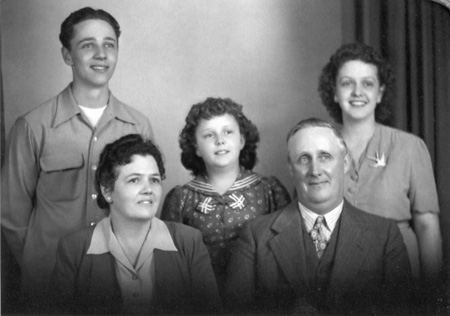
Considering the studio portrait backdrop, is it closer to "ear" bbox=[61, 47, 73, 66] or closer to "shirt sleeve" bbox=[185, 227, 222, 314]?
"ear" bbox=[61, 47, 73, 66]

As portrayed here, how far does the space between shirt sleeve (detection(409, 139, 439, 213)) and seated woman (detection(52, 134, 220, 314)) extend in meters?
0.83

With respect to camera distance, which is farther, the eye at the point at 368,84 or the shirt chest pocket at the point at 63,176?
the eye at the point at 368,84

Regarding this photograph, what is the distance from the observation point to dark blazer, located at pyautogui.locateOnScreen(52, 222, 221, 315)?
257 cm

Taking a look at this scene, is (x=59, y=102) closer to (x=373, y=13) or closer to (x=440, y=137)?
(x=373, y=13)

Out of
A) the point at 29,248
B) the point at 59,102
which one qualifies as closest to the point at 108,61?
the point at 59,102

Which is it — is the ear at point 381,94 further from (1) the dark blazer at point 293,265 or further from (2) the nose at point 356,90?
(1) the dark blazer at point 293,265

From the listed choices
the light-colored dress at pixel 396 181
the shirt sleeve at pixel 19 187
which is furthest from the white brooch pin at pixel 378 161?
the shirt sleeve at pixel 19 187

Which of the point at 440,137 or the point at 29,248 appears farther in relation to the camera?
the point at 440,137

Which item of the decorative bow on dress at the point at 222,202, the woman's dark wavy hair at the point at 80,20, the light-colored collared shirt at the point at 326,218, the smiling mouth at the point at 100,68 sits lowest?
the light-colored collared shirt at the point at 326,218

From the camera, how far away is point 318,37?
2.77 metres

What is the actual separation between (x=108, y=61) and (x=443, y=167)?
1.35 metres

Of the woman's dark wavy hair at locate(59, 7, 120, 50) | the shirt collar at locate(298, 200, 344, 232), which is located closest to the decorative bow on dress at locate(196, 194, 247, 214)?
the shirt collar at locate(298, 200, 344, 232)

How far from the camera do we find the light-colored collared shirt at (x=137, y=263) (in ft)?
8.43

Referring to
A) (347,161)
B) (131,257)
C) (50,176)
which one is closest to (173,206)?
(131,257)
